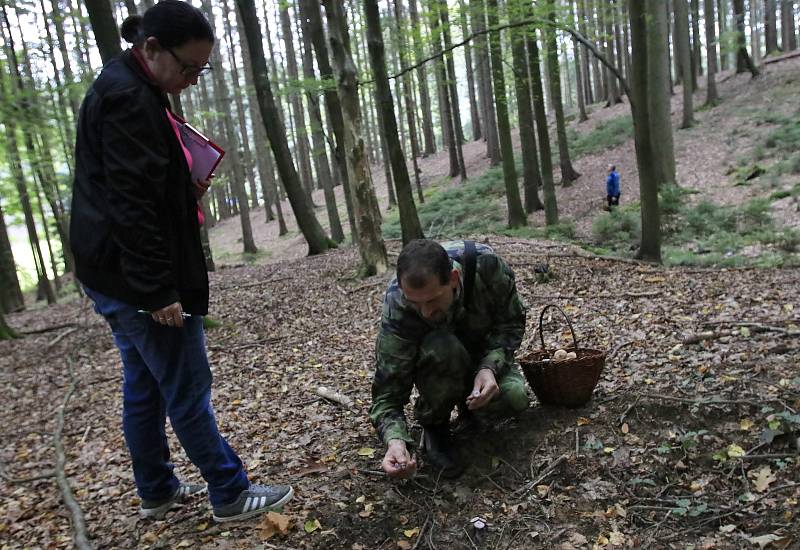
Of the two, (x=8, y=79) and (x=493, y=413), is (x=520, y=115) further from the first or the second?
(x=493, y=413)

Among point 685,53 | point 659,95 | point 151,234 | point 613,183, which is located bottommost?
point 613,183

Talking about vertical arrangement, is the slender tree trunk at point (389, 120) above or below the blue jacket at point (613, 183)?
above

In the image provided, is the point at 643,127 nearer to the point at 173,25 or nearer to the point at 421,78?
the point at 173,25

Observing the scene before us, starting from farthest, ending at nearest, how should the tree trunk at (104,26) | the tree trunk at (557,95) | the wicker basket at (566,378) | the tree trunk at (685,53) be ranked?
1. the tree trunk at (685,53)
2. the tree trunk at (557,95)
3. the tree trunk at (104,26)
4. the wicker basket at (566,378)

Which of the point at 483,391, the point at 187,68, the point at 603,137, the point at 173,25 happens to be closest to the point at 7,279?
the point at 187,68

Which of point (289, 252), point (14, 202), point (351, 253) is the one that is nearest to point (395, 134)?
point (351, 253)

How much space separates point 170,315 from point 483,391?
144 centimetres

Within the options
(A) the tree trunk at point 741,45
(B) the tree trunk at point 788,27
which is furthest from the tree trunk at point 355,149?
(B) the tree trunk at point 788,27

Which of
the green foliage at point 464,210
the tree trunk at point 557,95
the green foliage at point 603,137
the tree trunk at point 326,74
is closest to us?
the tree trunk at point 326,74

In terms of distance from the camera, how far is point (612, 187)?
1369 cm

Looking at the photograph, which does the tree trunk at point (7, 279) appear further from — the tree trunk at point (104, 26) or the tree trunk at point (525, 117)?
the tree trunk at point (525, 117)

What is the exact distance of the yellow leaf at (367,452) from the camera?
3.19 meters

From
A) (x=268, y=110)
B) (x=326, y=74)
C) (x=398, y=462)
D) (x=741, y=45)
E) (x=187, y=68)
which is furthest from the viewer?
(x=741, y=45)

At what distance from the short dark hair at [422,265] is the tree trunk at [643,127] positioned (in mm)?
5655
